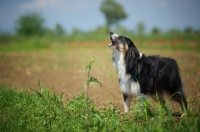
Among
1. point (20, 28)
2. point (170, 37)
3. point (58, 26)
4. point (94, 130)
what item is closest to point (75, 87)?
point (94, 130)

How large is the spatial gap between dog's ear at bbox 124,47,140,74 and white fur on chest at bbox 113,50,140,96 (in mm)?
95

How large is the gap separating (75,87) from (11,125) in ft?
11.4

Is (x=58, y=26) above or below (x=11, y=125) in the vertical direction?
above

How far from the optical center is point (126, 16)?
58562 millimetres

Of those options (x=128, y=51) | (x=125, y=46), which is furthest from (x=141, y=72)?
(x=125, y=46)

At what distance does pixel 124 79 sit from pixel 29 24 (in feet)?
98.2

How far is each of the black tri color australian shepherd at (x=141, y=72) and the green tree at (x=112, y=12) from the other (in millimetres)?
51084

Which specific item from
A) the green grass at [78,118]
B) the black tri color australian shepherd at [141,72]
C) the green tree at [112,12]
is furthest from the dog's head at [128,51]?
the green tree at [112,12]

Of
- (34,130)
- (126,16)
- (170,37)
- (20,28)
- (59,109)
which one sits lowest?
(34,130)

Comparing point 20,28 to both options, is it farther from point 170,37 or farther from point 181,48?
point 181,48

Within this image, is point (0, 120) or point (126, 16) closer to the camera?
point (0, 120)

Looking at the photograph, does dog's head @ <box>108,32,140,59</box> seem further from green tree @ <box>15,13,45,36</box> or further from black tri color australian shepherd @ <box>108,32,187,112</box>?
green tree @ <box>15,13,45,36</box>

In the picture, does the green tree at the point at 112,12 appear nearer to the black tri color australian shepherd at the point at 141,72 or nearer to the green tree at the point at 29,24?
the green tree at the point at 29,24

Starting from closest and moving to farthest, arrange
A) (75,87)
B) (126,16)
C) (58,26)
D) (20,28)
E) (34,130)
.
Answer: (34,130) → (75,87) → (20,28) → (58,26) → (126,16)
